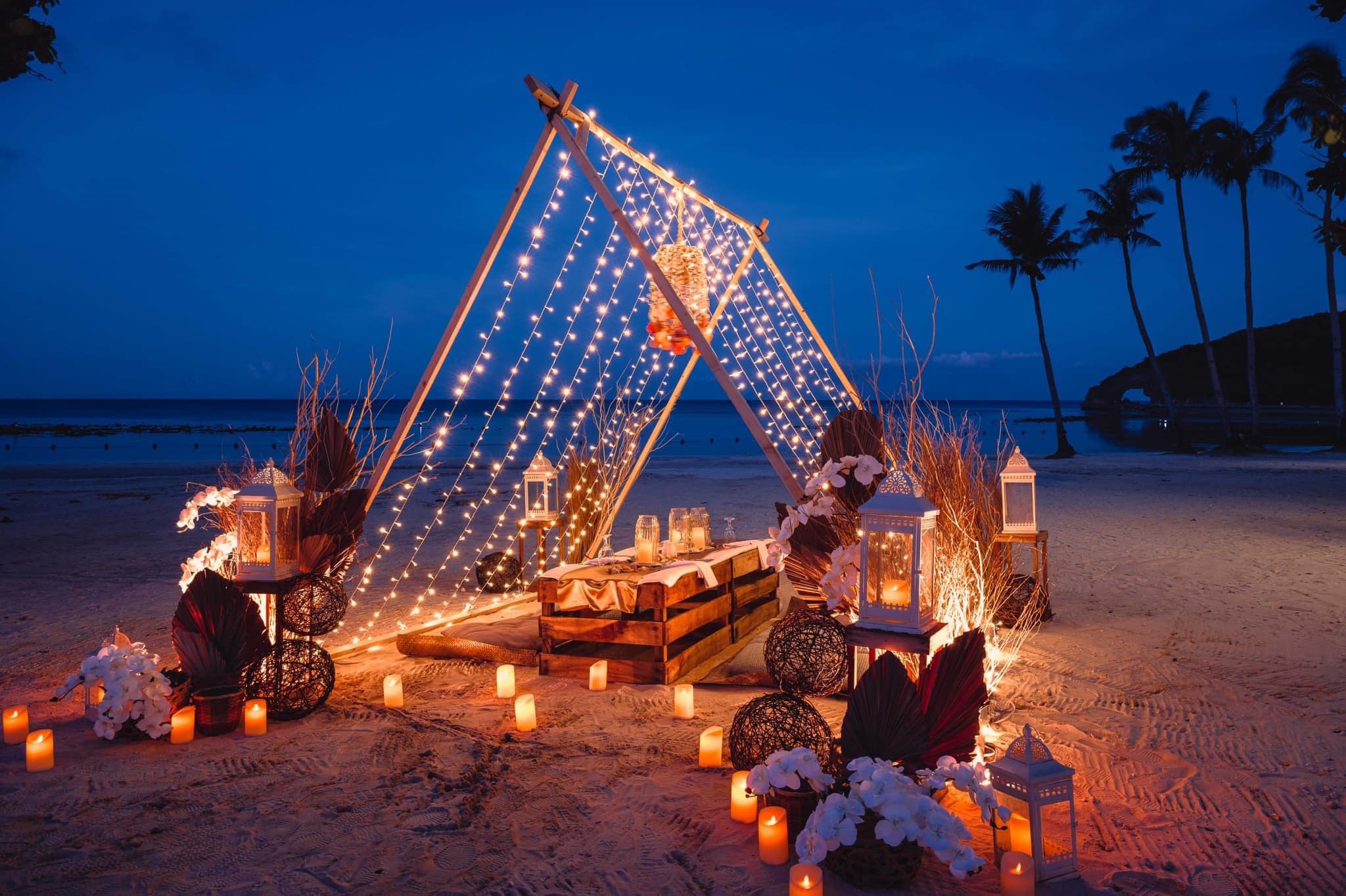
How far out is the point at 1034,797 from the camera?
88.9 inches

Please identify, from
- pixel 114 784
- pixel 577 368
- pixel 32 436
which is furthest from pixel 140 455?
pixel 114 784

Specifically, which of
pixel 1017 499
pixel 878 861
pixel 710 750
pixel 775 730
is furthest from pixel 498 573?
pixel 878 861

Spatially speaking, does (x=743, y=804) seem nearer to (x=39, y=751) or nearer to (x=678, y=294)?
(x=39, y=751)

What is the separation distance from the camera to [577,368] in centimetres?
574

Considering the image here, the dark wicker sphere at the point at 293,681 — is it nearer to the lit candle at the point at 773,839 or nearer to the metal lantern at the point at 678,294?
the lit candle at the point at 773,839

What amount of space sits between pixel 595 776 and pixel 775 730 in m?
0.72

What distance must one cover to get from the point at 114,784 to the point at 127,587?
405 cm

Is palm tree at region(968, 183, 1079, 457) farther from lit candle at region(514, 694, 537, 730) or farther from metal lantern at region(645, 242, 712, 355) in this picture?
lit candle at region(514, 694, 537, 730)

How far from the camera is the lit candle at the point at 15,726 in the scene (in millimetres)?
3314

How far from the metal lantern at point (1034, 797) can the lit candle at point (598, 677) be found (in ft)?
7.02

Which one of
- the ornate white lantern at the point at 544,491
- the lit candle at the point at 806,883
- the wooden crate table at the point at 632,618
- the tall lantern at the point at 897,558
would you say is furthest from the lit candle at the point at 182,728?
the ornate white lantern at the point at 544,491

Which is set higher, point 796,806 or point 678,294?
point 678,294

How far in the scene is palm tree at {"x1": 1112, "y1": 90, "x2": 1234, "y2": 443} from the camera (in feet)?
62.0

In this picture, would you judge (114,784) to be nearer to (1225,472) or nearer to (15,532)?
(15,532)
